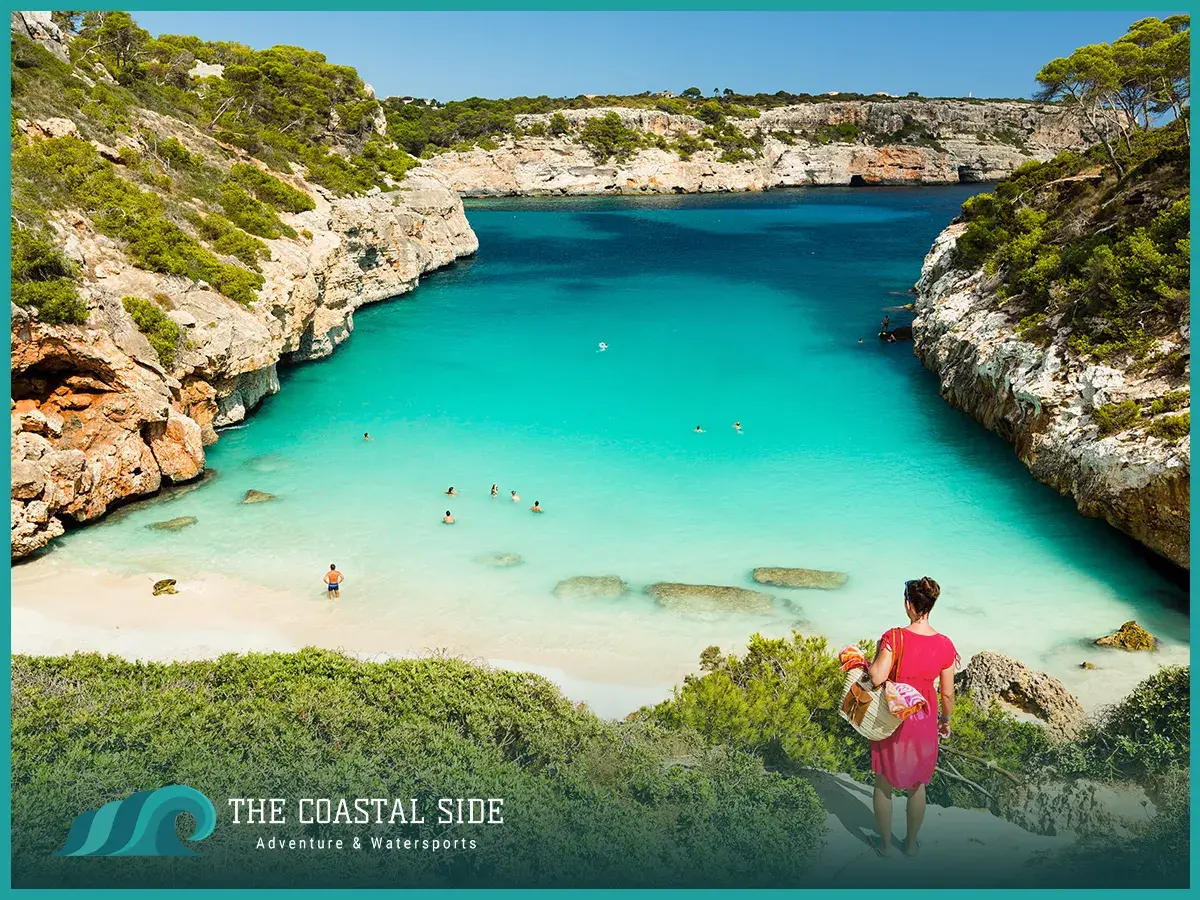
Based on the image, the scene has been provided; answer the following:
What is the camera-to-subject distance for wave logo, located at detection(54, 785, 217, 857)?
7.79 metres

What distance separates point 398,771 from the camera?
352 inches

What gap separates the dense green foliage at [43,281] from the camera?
18641 mm

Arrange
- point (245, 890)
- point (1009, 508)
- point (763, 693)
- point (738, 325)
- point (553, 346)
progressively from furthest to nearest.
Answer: point (738, 325) < point (553, 346) < point (1009, 508) < point (763, 693) < point (245, 890)

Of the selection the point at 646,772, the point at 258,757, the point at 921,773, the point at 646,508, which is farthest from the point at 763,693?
the point at 646,508

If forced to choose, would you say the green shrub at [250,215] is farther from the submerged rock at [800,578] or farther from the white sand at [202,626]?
the submerged rock at [800,578]

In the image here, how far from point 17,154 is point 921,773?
3011 cm

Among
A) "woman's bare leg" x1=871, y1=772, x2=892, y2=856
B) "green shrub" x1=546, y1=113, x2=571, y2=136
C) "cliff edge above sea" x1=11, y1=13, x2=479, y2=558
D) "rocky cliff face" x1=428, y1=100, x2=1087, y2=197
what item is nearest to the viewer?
"woman's bare leg" x1=871, y1=772, x2=892, y2=856

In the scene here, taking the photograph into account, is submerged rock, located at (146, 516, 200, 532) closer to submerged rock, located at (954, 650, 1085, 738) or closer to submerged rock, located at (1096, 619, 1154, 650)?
submerged rock, located at (954, 650, 1085, 738)

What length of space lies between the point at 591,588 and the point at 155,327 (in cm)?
1498

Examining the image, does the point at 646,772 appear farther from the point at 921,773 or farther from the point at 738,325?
the point at 738,325

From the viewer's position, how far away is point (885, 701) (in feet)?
21.0

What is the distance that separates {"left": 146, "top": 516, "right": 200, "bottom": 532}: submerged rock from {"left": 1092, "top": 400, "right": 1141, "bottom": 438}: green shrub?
22.5m

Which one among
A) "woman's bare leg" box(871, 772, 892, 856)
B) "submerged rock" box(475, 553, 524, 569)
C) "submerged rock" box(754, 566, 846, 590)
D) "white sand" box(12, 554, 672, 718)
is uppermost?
"woman's bare leg" box(871, 772, 892, 856)

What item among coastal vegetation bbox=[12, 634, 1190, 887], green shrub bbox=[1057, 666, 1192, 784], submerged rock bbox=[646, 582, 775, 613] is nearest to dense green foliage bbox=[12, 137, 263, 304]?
coastal vegetation bbox=[12, 634, 1190, 887]
